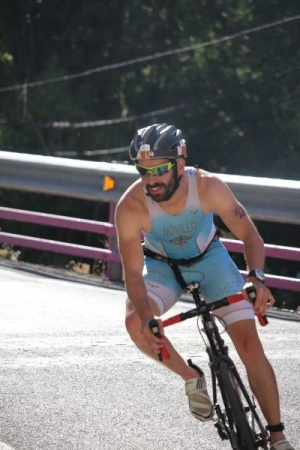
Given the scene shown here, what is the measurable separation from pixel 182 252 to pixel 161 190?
0.52 metres

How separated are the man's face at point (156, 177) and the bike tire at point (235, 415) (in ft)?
2.86

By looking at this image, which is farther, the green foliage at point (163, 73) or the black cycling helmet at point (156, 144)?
the green foliage at point (163, 73)

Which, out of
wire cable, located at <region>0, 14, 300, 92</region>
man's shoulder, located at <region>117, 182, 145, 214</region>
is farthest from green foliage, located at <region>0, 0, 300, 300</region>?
man's shoulder, located at <region>117, 182, 145, 214</region>

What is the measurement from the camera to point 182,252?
6.89 metres

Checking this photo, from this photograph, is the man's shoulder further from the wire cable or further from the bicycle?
the wire cable

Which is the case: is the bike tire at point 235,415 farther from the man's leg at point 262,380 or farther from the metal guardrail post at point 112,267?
the metal guardrail post at point 112,267

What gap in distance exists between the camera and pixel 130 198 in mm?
6719

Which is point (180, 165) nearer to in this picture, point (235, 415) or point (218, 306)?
point (218, 306)

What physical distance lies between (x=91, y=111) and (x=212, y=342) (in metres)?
43.8

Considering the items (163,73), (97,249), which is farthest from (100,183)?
(163,73)

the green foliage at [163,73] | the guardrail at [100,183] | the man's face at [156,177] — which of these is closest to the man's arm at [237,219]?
the man's face at [156,177]

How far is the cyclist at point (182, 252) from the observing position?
6465 millimetres

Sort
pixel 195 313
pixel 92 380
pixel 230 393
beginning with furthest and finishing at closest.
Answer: pixel 92 380 → pixel 230 393 → pixel 195 313

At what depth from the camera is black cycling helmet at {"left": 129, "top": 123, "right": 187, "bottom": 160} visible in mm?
6477
